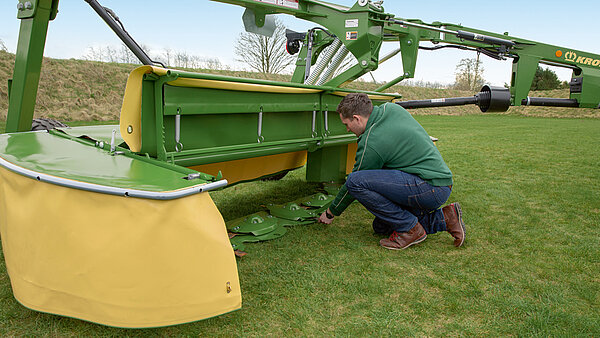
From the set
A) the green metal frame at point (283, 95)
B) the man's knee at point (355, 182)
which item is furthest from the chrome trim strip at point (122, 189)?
the man's knee at point (355, 182)

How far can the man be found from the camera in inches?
130

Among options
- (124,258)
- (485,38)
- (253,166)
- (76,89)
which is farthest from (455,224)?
(76,89)

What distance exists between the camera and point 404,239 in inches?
135

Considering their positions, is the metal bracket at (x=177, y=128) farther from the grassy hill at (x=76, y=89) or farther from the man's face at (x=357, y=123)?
the grassy hill at (x=76, y=89)

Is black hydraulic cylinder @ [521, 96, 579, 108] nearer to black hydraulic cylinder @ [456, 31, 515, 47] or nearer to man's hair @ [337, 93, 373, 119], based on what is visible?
black hydraulic cylinder @ [456, 31, 515, 47]

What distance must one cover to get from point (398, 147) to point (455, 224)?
835mm

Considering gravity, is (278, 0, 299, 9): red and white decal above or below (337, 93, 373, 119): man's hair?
above

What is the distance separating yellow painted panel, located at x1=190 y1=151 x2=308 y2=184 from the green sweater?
4.34ft

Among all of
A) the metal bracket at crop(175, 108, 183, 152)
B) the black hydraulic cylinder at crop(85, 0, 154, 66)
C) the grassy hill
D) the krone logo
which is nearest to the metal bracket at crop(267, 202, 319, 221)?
the metal bracket at crop(175, 108, 183, 152)

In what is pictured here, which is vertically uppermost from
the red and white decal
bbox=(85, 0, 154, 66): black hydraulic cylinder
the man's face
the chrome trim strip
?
the red and white decal

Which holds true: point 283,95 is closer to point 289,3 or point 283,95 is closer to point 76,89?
point 289,3

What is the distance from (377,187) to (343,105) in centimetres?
69

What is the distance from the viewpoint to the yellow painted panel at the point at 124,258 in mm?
1907

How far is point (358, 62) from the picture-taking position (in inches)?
170
